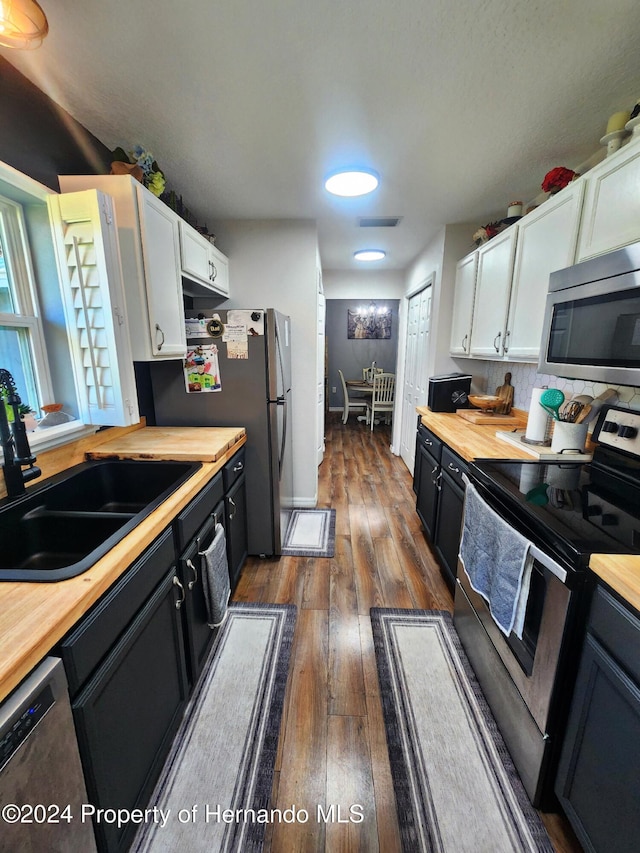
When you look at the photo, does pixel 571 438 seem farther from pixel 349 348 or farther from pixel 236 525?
pixel 349 348

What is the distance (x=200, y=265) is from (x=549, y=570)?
7.46ft

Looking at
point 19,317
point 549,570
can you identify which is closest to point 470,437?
point 549,570

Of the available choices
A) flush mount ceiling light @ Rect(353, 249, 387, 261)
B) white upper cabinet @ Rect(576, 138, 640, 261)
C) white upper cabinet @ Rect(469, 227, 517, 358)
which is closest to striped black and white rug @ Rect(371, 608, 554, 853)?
white upper cabinet @ Rect(469, 227, 517, 358)

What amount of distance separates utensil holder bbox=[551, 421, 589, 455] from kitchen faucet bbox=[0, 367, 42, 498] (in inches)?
83.2

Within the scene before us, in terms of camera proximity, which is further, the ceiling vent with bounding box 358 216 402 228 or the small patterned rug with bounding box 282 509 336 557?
the ceiling vent with bounding box 358 216 402 228

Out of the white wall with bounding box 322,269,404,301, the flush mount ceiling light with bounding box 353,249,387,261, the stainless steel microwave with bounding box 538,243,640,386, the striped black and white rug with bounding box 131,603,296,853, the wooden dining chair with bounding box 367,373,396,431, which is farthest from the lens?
the wooden dining chair with bounding box 367,373,396,431

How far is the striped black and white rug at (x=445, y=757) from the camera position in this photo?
3.38 feet

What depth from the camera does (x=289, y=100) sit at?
1386 millimetres

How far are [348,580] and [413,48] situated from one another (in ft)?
7.99

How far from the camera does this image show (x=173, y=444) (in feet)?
5.47

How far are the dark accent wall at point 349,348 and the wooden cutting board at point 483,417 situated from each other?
5079 millimetres

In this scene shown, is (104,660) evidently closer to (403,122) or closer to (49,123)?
(49,123)

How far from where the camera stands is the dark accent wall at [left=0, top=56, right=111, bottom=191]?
1.23 m

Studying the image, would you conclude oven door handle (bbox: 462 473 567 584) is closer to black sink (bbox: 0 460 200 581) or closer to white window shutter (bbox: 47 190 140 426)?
black sink (bbox: 0 460 200 581)
